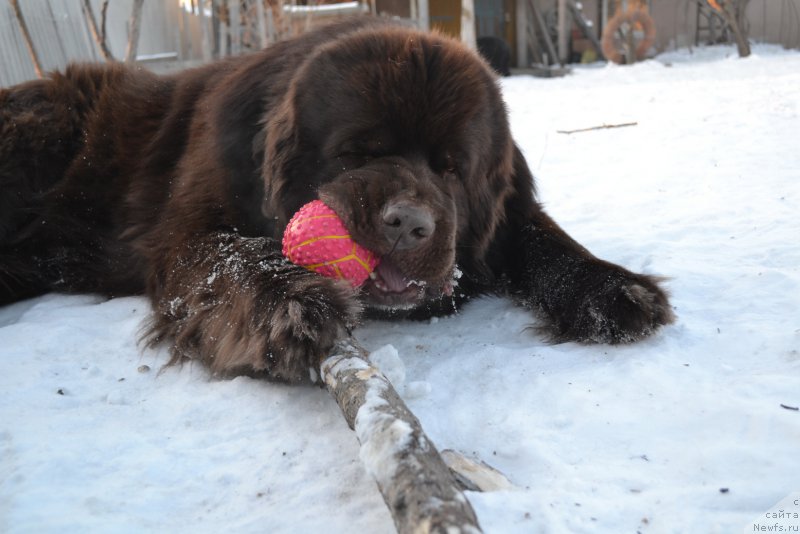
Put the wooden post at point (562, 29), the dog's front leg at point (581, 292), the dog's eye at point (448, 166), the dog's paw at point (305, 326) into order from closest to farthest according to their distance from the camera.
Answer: the dog's paw at point (305, 326)
the dog's front leg at point (581, 292)
the dog's eye at point (448, 166)
the wooden post at point (562, 29)

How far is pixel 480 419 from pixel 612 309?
796mm

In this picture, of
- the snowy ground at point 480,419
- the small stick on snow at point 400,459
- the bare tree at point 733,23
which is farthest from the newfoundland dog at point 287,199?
the bare tree at point 733,23

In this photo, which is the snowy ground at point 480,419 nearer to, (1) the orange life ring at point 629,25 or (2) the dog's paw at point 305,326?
(2) the dog's paw at point 305,326

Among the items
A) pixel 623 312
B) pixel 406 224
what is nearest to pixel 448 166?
pixel 406 224

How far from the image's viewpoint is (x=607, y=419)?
172 cm

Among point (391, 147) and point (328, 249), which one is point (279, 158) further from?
point (328, 249)

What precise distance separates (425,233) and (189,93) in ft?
6.02

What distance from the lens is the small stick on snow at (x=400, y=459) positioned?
107 centimetres

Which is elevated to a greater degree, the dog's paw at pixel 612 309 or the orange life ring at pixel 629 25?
the orange life ring at pixel 629 25

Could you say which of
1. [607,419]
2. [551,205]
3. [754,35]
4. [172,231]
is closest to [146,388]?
[172,231]

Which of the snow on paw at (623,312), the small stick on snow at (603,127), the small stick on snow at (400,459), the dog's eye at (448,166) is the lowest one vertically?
the small stick on snow at (603,127)

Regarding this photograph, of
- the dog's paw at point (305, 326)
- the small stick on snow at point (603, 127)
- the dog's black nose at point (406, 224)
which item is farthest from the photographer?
the small stick on snow at point (603, 127)

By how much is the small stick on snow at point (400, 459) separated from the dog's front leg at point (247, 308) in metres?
0.27

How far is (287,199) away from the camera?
2496 mm
